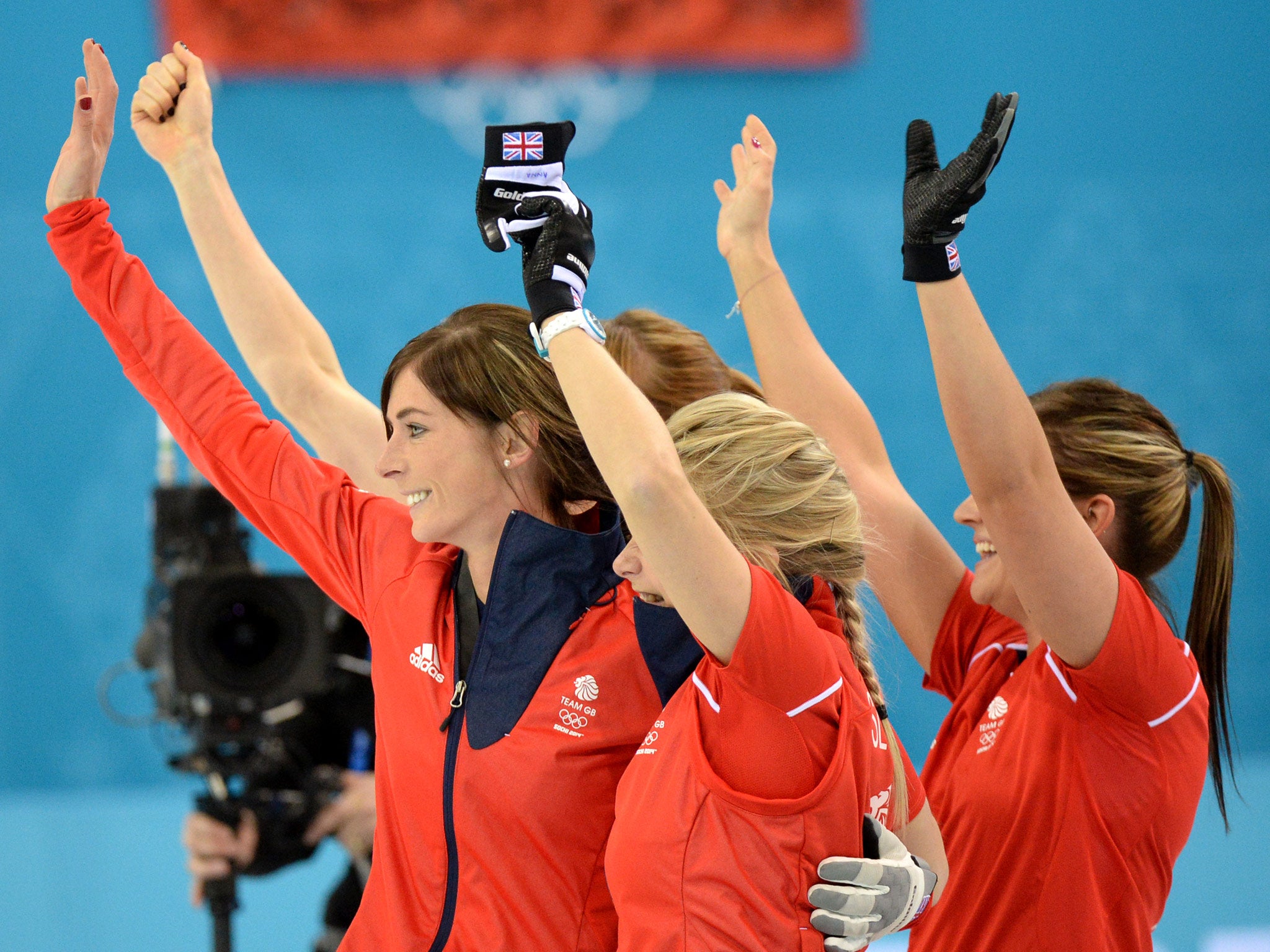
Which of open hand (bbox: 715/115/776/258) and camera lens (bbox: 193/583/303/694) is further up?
open hand (bbox: 715/115/776/258)

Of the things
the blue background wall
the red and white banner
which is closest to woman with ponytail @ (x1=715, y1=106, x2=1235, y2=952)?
the blue background wall

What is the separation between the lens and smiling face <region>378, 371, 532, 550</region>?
1455 mm

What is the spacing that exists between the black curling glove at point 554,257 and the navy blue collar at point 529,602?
287 mm

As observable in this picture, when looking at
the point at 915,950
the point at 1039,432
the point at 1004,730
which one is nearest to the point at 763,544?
the point at 1039,432

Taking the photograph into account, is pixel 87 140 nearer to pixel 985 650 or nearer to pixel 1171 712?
pixel 985 650

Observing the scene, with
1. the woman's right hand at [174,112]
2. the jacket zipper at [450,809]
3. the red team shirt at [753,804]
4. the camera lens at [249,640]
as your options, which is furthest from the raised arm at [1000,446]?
the camera lens at [249,640]

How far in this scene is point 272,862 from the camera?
2.36 meters

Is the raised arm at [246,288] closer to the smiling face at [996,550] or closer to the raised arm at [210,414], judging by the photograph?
the raised arm at [210,414]

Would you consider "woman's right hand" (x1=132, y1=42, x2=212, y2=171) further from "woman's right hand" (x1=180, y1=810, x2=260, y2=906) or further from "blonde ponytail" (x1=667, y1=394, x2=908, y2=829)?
"woman's right hand" (x1=180, y1=810, x2=260, y2=906)

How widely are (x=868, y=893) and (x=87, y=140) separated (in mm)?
1282

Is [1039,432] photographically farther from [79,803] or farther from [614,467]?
[79,803]

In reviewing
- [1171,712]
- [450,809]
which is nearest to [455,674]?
[450,809]

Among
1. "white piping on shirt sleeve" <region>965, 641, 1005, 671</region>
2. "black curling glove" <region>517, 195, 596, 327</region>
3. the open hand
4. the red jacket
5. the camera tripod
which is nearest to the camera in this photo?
"black curling glove" <region>517, 195, 596, 327</region>

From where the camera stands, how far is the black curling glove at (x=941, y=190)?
1304mm
